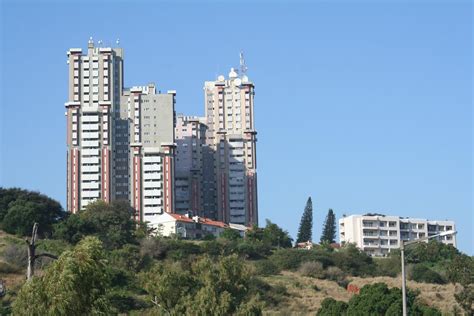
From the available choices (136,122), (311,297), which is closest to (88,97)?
(136,122)

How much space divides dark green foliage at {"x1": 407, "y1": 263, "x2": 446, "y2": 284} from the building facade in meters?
51.7

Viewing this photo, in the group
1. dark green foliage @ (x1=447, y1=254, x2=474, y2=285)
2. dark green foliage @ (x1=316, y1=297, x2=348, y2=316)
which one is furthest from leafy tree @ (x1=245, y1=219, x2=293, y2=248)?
dark green foliage @ (x1=316, y1=297, x2=348, y2=316)

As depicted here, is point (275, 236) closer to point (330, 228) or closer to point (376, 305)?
point (330, 228)

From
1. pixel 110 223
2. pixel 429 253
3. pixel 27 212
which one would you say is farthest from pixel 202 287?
pixel 429 253

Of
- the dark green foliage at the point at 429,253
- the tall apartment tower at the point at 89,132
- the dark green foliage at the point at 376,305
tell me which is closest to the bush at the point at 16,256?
the dark green foliage at the point at 376,305

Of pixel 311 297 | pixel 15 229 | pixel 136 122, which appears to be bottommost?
pixel 311 297

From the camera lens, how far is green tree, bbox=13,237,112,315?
2803 centimetres

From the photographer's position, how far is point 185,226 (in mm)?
146500

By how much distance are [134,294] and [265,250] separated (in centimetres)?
4053

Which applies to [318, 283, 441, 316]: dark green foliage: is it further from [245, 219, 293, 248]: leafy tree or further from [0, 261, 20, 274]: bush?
[245, 219, 293, 248]: leafy tree

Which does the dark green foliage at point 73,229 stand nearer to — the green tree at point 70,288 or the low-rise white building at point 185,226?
the low-rise white building at point 185,226

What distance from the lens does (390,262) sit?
124 meters

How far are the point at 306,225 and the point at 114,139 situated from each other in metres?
33.7

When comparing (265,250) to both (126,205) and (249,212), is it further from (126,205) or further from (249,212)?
(249,212)
